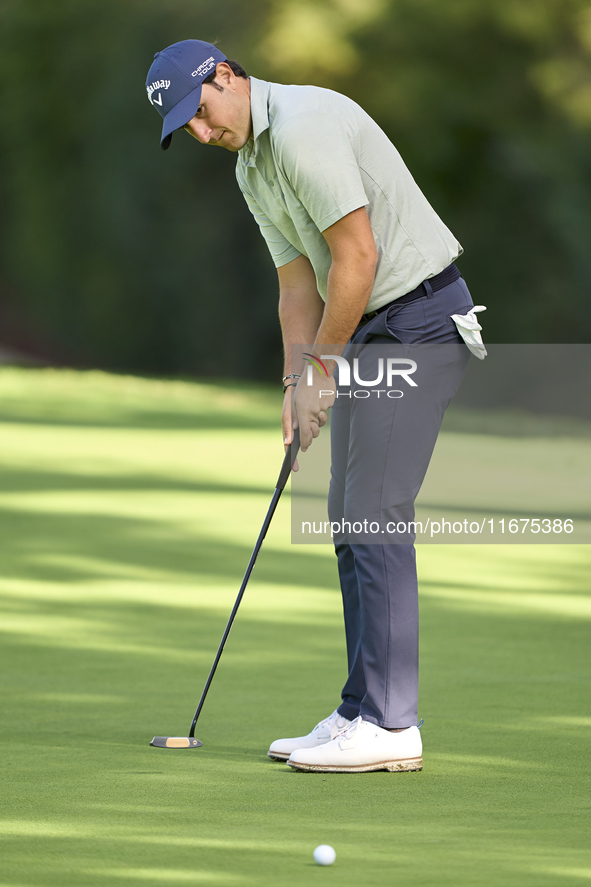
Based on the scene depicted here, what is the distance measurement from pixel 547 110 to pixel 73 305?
40.0ft

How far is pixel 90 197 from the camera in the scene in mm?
27547

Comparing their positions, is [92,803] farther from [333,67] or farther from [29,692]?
[333,67]

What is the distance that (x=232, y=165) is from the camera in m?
25.0

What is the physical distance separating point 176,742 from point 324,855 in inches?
39.5

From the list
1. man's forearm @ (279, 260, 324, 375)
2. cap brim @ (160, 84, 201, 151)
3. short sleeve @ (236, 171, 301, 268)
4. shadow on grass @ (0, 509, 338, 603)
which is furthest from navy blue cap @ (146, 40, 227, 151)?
shadow on grass @ (0, 509, 338, 603)

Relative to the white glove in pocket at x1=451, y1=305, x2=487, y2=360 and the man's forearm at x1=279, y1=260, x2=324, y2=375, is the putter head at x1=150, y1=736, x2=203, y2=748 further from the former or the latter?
the white glove in pocket at x1=451, y1=305, x2=487, y2=360

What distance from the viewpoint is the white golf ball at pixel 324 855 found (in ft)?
7.20

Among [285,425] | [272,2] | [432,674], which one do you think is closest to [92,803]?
[285,425]

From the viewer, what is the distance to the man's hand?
3045 millimetres

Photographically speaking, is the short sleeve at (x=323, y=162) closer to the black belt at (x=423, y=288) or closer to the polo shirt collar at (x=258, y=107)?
the polo shirt collar at (x=258, y=107)

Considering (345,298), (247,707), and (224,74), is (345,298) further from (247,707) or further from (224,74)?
(247,707)

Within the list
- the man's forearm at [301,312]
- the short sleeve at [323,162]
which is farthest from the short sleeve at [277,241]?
the short sleeve at [323,162]

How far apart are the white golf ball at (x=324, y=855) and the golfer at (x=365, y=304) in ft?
2.40

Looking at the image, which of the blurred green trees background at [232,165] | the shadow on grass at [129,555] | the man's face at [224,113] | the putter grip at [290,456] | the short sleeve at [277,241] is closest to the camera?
the man's face at [224,113]
